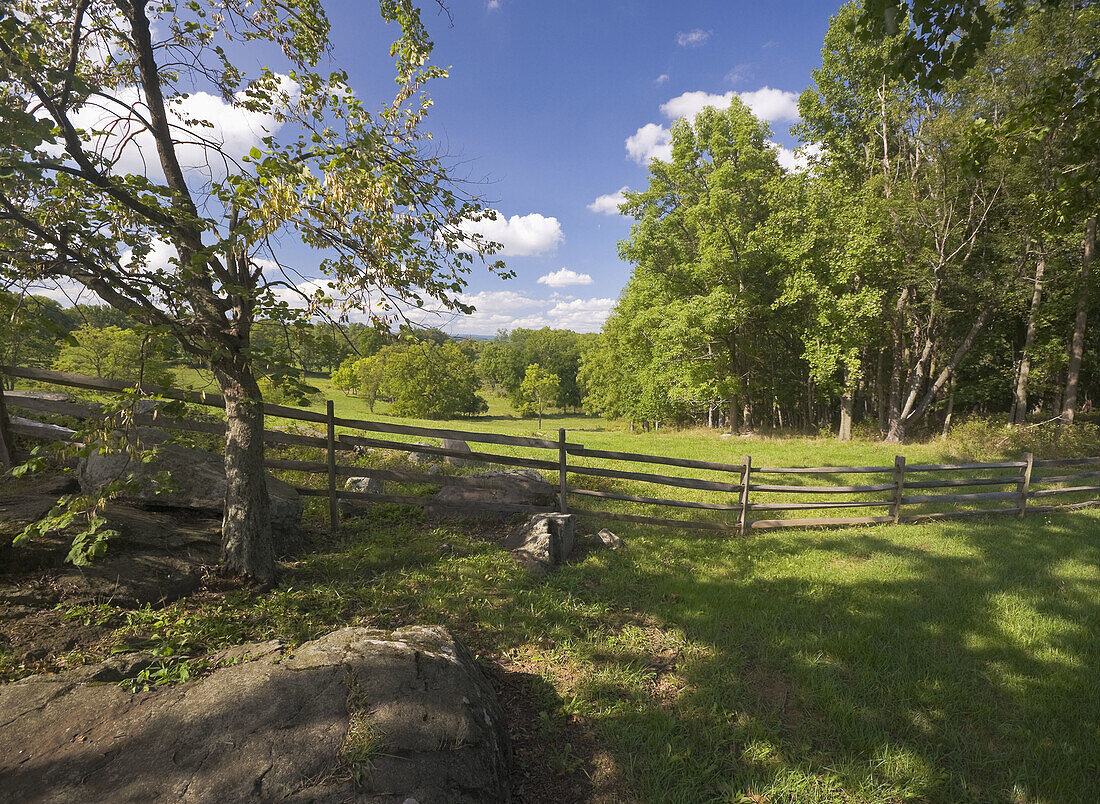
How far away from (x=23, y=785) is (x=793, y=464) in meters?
17.4

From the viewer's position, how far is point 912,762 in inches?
137

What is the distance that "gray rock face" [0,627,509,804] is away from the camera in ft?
7.68

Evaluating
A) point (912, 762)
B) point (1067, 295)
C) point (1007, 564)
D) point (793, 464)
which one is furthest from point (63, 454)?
point (1067, 295)

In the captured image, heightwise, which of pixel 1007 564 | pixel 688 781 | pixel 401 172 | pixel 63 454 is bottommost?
pixel 688 781

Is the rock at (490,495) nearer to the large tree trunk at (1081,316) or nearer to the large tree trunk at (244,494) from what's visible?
the large tree trunk at (244,494)

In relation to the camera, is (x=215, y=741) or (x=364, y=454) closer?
(x=215, y=741)

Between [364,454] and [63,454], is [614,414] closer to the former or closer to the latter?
[364,454]

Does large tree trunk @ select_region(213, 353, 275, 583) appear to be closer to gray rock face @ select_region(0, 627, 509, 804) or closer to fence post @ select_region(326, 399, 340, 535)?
fence post @ select_region(326, 399, 340, 535)

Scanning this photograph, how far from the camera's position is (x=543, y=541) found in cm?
657

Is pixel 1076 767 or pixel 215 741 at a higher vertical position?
pixel 215 741

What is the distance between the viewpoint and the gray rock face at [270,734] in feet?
7.68

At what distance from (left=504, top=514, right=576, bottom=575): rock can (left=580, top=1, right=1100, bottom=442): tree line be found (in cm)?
1639

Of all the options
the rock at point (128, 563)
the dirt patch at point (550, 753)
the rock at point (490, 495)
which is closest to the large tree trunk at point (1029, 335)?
the rock at point (490, 495)

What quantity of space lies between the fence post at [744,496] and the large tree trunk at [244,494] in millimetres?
7159
